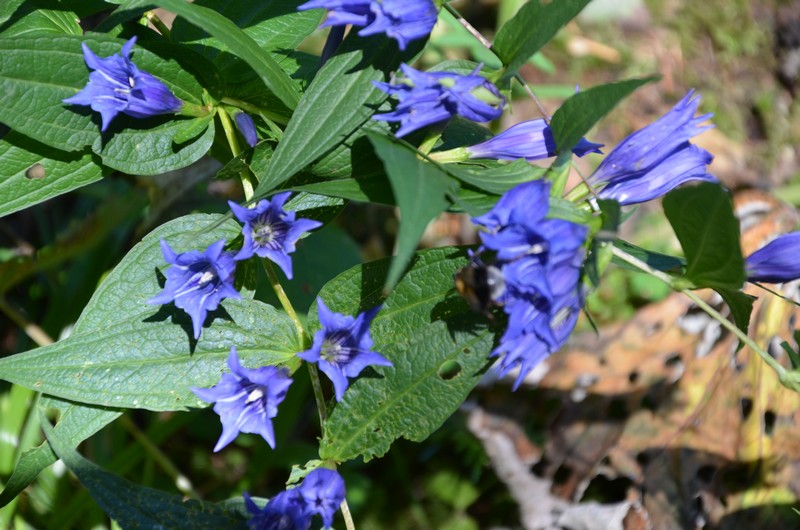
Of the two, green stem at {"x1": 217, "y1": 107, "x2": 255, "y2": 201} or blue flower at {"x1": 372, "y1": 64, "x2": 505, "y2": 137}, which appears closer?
blue flower at {"x1": 372, "y1": 64, "x2": 505, "y2": 137}

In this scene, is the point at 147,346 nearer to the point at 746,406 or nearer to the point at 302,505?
the point at 302,505

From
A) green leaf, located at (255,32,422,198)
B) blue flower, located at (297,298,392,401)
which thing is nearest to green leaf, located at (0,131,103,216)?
green leaf, located at (255,32,422,198)

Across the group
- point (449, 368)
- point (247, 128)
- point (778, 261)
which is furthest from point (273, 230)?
point (449, 368)

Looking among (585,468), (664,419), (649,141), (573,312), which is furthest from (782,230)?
(573,312)

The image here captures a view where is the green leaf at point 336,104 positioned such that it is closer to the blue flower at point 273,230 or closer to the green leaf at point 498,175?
the blue flower at point 273,230

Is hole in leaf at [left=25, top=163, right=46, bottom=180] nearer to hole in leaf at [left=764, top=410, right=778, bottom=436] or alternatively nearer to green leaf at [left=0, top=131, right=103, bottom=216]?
green leaf at [left=0, top=131, right=103, bottom=216]

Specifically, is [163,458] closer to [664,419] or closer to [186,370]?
[186,370]

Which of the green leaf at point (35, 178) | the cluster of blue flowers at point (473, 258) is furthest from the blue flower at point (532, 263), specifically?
the green leaf at point (35, 178)
